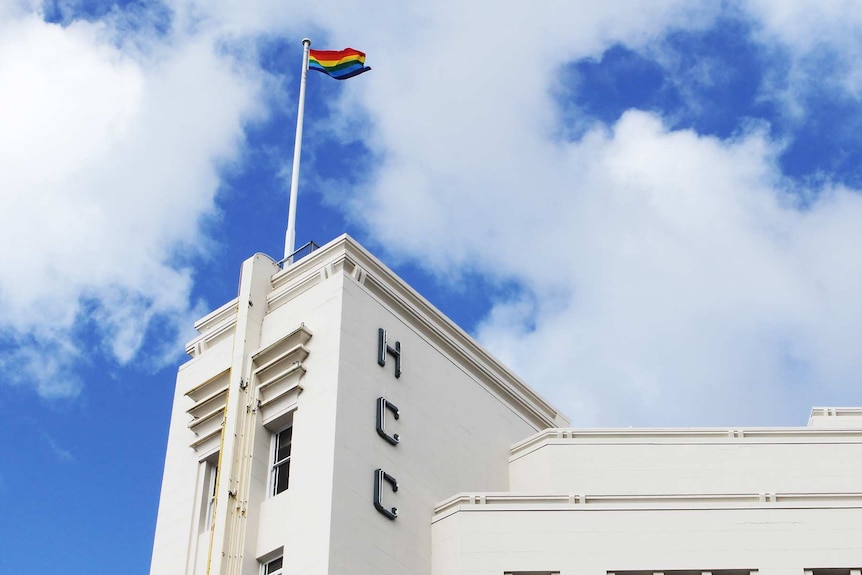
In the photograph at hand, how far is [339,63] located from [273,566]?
21.0 metres

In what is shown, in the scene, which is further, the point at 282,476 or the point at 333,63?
the point at 333,63

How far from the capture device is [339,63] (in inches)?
1954

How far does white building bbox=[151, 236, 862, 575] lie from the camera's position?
34.7 meters

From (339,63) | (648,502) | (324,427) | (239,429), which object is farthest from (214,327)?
(648,502)

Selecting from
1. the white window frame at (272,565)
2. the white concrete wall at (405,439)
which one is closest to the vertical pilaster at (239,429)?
the white window frame at (272,565)

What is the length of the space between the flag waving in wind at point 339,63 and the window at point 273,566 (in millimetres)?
20375

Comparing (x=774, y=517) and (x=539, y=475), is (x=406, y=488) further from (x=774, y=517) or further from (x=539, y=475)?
(x=774, y=517)

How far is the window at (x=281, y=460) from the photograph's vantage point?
36906 millimetres

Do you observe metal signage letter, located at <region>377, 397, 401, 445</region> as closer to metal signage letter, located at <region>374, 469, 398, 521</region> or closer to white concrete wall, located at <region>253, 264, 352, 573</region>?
metal signage letter, located at <region>374, 469, 398, 521</region>

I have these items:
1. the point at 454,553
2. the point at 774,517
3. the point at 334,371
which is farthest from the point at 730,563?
the point at 334,371

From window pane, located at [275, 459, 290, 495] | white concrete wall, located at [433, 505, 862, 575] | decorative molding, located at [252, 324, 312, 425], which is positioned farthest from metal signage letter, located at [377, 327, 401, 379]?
white concrete wall, located at [433, 505, 862, 575]

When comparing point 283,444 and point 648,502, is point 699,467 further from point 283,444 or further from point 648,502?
point 283,444

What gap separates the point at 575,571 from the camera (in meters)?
34.6

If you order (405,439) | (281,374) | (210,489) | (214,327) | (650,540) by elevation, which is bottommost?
(650,540)
